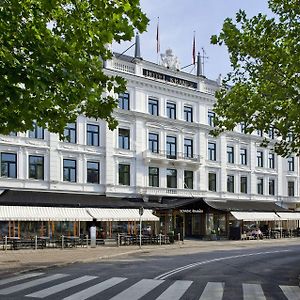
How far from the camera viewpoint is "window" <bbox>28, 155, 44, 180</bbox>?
120ft

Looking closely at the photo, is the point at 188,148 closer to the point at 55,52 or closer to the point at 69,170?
the point at 69,170

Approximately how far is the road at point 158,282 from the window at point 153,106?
910 inches

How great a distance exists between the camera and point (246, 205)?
159 feet

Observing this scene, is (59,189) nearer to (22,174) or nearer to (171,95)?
(22,174)

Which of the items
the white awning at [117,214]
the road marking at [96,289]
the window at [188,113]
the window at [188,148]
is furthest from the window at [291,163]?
the road marking at [96,289]

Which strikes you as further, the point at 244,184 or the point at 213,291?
the point at 244,184

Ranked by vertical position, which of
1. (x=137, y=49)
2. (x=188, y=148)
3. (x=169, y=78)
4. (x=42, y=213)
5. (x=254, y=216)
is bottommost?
(x=254, y=216)

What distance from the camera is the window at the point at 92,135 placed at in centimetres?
3988

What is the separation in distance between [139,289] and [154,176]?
2992 centimetres

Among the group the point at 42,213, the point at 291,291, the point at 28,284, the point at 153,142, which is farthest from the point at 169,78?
the point at 291,291

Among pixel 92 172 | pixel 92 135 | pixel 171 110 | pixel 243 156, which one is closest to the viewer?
pixel 92 172

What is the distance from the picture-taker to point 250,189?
169ft

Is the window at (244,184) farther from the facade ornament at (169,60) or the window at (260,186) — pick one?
the facade ornament at (169,60)

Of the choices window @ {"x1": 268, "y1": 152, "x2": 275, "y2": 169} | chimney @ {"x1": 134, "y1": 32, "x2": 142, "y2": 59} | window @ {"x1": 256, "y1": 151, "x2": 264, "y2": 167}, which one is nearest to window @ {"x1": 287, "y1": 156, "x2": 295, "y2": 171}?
window @ {"x1": 268, "y1": 152, "x2": 275, "y2": 169}
